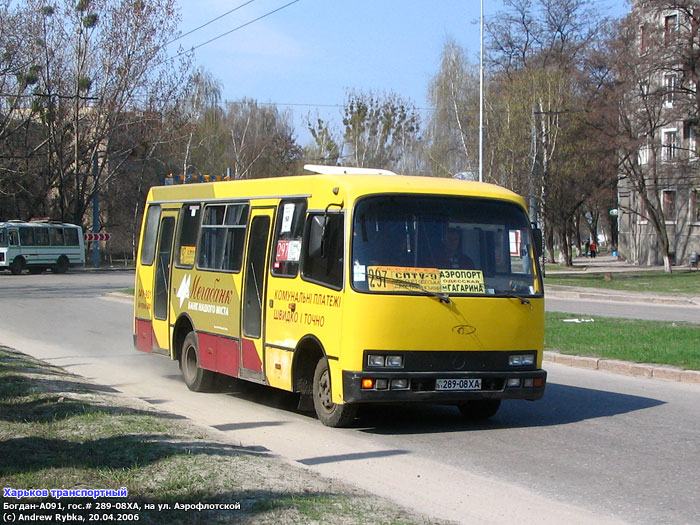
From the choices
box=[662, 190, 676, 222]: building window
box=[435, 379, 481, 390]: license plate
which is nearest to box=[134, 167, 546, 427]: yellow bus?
box=[435, 379, 481, 390]: license plate

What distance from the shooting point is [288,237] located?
34.2 feet

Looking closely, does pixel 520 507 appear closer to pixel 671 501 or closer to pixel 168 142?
pixel 671 501

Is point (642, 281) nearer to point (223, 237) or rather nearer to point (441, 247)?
point (223, 237)

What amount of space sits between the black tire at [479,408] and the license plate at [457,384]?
0.92 m

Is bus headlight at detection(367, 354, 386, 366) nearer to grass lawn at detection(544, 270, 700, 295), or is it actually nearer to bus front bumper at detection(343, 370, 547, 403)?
bus front bumper at detection(343, 370, 547, 403)

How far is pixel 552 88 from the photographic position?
153 ft

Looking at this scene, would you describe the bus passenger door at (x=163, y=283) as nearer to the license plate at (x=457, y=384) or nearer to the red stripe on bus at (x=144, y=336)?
the red stripe on bus at (x=144, y=336)

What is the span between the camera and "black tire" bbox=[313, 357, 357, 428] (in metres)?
9.38

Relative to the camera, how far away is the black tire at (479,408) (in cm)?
1025

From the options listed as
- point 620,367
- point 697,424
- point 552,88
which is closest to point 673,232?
point 552,88

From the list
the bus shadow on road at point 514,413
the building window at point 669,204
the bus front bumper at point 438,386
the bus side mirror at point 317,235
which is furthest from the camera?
the building window at point 669,204

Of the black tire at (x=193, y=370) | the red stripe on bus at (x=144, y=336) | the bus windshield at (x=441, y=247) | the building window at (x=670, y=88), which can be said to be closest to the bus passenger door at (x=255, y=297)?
the black tire at (x=193, y=370)

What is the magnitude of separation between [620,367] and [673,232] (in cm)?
4480

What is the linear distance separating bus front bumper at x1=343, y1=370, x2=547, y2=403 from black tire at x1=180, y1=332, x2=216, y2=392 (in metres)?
3.84
